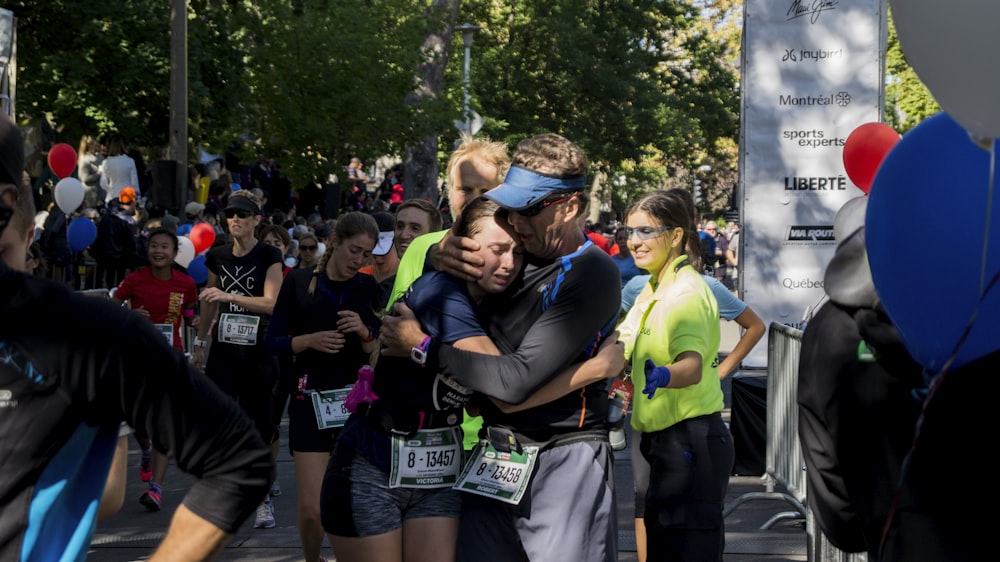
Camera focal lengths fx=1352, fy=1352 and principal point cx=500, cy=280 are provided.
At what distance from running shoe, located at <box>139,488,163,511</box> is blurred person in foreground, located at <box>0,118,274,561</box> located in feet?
21.0

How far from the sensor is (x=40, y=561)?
88.7 inches

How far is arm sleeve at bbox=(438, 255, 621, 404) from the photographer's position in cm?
386

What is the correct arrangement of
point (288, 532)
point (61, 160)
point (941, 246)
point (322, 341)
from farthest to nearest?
point (61, 160), point (288, 532), point (322, 341), point (941, 246)

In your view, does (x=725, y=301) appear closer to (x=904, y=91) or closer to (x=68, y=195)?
(x=68, y=195)

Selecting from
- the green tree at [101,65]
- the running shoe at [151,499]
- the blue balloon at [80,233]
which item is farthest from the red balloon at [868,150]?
the green tree at [101,65]

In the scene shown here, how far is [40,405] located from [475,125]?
104 feet

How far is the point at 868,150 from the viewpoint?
532cm

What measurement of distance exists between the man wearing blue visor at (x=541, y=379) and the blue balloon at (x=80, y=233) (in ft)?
33.6

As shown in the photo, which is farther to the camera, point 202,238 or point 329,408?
point 202,238

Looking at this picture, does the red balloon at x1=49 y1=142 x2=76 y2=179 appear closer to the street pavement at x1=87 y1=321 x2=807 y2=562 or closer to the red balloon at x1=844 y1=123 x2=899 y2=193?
the street pavement at x1=87 y1=321 x2=807 y2=562

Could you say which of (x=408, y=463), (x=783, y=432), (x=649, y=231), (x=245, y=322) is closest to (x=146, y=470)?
(x=245, y=322)

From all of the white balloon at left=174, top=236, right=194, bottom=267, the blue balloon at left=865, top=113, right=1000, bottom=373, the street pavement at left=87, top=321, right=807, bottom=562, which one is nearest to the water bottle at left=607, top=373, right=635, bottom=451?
the blue balloon at left=865, top=113, right=1000, bottom=373

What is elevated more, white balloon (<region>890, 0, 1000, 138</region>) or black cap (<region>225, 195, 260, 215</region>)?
white balloon (<region>890, 0, 1000, 138</region>)

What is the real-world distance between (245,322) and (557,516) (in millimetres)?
4837
